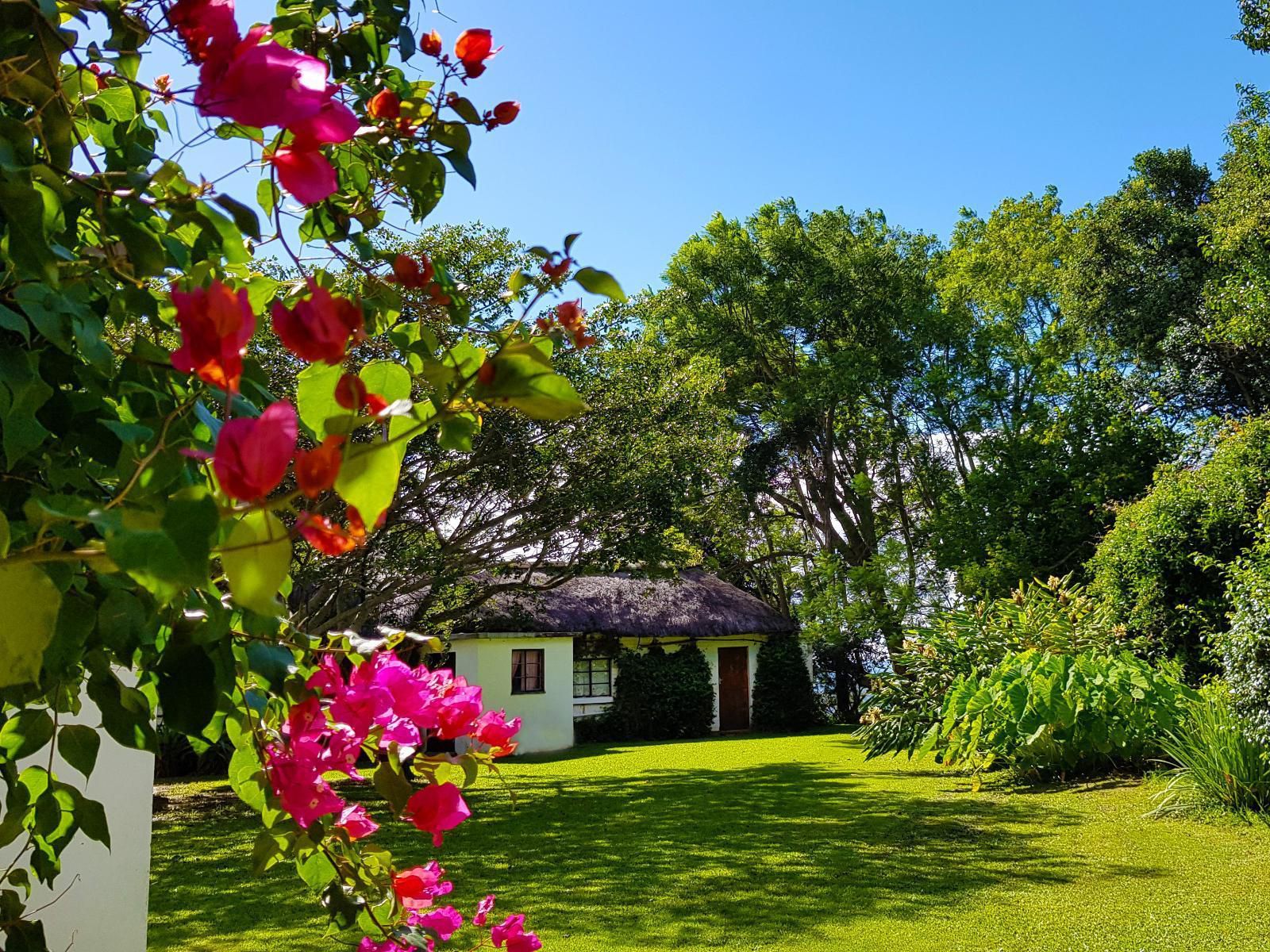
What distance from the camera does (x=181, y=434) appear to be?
84 cm

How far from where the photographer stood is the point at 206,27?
2.39 ft

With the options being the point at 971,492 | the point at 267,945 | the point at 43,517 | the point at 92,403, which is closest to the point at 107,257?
the point at 92,403

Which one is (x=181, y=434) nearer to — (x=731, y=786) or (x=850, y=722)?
(x=731, y=786)

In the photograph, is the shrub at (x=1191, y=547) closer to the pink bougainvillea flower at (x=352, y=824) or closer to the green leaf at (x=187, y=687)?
the pink bougainvillea flower at (x=352, y=824)

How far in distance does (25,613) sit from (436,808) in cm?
69

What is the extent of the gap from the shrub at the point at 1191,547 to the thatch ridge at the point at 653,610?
402 inches

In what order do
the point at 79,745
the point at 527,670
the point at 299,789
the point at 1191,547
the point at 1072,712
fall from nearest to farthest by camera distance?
1. the point at 79,745
2. the point at 299,789
3. the point at 1072,712
4. the point at 1191,547
5. the point at 527,670

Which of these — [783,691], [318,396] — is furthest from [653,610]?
[318,396]

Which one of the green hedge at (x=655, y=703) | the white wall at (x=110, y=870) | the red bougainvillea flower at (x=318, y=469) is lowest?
the green hedge at (x=655, y=703)

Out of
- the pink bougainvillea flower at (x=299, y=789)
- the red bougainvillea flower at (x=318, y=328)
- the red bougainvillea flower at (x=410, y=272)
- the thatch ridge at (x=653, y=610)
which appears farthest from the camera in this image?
the thatch ridge at (x=653, y=610)

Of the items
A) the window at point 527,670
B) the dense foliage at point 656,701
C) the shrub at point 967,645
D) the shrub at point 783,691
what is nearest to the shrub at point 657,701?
the dense foliage at point 656,701

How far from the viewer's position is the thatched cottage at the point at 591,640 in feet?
57.2

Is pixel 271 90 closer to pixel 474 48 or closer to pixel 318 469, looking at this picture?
pixel 318 469

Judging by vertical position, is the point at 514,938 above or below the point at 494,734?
below
